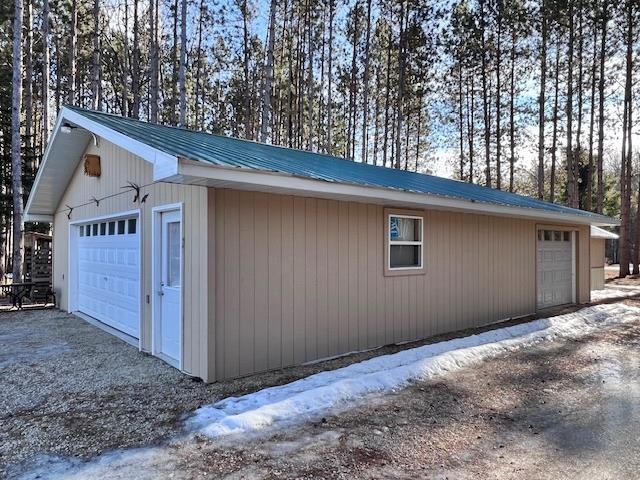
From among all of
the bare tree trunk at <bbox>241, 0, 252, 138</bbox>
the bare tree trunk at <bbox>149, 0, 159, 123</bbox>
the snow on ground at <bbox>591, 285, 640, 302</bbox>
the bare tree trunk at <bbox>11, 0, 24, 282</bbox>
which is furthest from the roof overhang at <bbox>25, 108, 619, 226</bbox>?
the bare tree trunk at <bbox>241, 0, 252, 138</bbox>

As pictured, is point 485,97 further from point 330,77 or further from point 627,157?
point 330,77

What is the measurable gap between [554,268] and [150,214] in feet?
29.1

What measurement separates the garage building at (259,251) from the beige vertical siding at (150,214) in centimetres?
3

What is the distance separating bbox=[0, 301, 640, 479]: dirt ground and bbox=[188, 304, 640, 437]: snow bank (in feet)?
0.57

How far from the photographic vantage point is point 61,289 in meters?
10.0

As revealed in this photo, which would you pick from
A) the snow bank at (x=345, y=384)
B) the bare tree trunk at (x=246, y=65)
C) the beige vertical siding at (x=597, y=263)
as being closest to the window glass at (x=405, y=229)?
the snow bank at (x=345, y=384)

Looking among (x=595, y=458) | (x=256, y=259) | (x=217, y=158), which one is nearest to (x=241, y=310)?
(x=256, y=259)

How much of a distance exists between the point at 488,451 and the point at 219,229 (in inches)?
122

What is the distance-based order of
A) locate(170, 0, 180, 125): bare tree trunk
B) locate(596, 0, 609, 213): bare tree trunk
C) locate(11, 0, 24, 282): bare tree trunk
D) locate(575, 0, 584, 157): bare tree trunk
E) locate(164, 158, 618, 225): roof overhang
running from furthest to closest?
locate(170, 0, 180, 125): bare tree trunk → locate(575, 0, 584, 157): bare tree trunk → locate(596, 0, 609, 213): bare tree trunk → locate(11, 0, 24, 282): bare tree trunk → locate(164, 158, 618, 225): roof overhang

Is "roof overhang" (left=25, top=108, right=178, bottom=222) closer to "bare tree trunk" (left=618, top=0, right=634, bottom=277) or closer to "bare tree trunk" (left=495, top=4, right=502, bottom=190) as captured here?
"bare tree trunk" (left=495, top=4, right=502, bottom=190)

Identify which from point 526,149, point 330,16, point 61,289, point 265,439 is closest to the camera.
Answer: point 265,439

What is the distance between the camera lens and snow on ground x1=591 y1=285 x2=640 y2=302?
1193cm

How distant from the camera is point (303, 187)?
15.2ft

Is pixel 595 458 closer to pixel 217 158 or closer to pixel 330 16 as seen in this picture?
pixel 217 158
